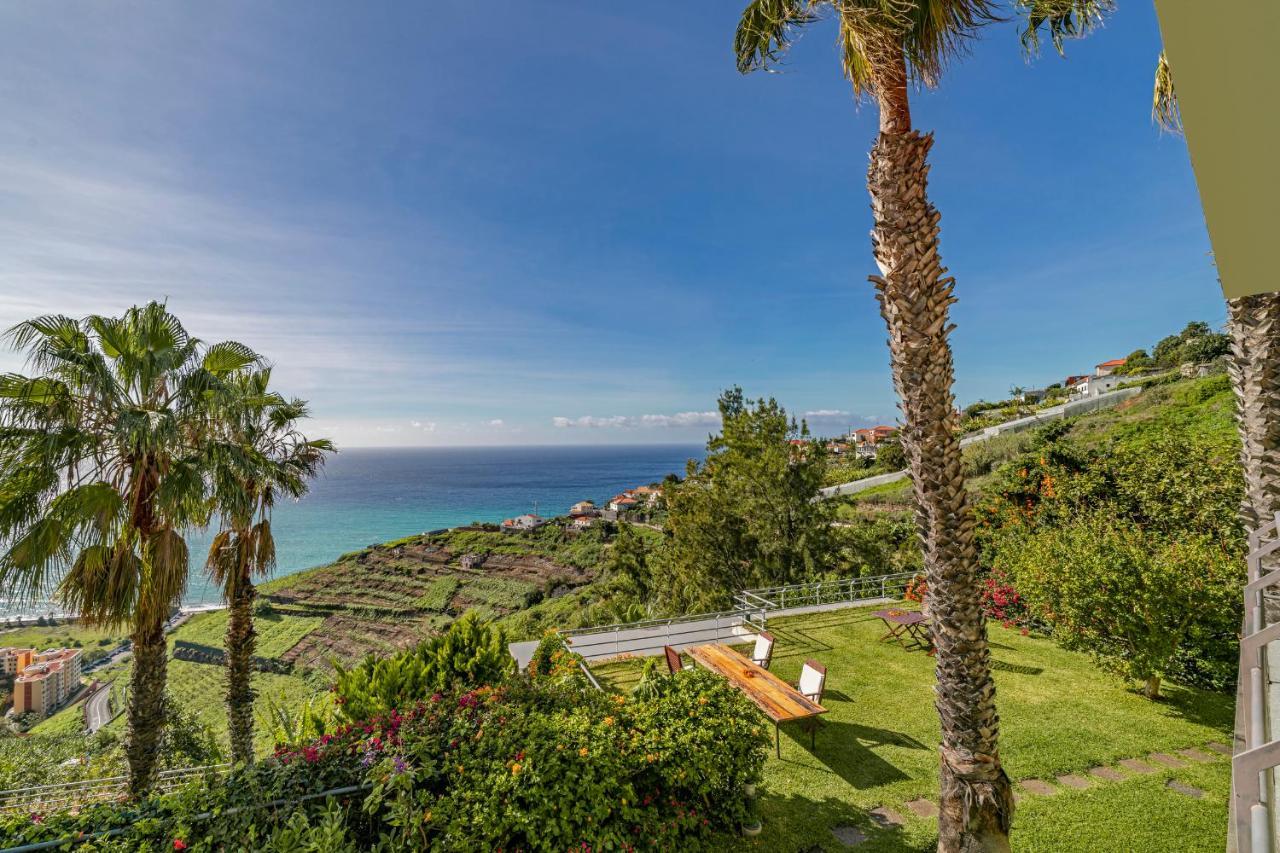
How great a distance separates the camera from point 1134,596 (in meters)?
7.15

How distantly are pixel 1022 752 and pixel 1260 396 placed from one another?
4983mm

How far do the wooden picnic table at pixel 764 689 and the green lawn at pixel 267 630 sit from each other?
45592mm

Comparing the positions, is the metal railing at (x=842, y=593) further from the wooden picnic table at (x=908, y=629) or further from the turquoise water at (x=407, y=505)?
the turquoise water at (x=407, y=505)

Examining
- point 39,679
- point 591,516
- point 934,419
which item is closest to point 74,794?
point 934,419

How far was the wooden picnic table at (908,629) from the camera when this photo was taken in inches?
385

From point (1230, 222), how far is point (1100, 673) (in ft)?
36.0

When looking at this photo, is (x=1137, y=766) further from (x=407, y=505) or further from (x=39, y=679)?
(x=407, y=505)

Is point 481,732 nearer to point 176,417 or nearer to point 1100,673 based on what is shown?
point 176,417

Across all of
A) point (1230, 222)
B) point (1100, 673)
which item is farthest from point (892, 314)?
point (1100, 673)

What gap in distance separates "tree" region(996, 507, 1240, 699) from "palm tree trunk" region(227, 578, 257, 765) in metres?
12.8

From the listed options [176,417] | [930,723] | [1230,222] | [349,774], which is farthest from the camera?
[930,723]

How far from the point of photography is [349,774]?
3904mm

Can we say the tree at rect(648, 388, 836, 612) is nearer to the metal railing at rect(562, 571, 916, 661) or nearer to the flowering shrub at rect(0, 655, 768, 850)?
the metal railing at rect(562, 571, 916, 661)

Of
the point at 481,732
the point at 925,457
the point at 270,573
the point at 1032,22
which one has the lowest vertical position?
the point at 481,732
